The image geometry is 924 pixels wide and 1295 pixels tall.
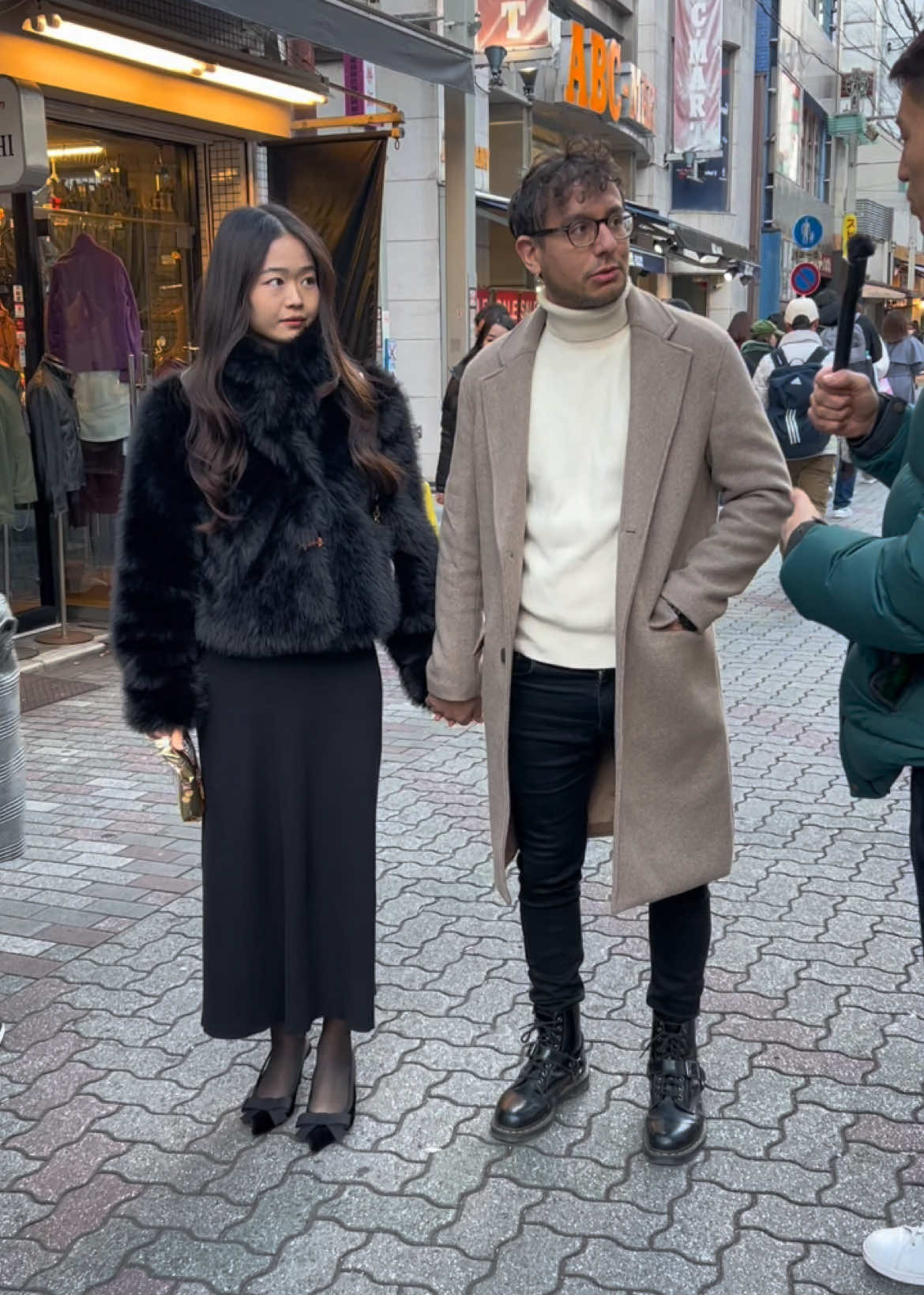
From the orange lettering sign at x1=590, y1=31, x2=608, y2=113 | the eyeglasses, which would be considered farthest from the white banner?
the eyeglasses

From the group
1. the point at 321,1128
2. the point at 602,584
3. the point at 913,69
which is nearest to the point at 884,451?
the point at 602,584

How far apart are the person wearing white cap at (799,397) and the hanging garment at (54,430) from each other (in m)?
4.43

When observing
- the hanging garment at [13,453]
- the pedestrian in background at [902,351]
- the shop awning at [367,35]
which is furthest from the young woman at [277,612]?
the pedestrian in background at [902,351]

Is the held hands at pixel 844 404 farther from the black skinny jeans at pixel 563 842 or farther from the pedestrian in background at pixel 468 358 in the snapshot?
the pedestrian in background at pixel 468 358

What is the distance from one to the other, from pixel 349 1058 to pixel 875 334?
8.96 m

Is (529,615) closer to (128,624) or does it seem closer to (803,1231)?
(128,624)

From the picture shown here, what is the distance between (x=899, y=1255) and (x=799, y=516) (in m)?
1.46

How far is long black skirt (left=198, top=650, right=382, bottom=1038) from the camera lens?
3.03 m

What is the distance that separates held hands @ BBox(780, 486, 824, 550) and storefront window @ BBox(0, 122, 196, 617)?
574 cm

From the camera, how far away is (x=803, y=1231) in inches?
107

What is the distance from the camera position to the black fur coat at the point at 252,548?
2924 millimetres

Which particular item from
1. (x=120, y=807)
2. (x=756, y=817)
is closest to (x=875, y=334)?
(x=756, y=817)

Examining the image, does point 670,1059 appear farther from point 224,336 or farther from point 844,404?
point 224,336

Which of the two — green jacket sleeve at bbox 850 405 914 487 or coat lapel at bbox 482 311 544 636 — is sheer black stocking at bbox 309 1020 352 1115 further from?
green jacket sleeve at bbox 850 405 914 487
